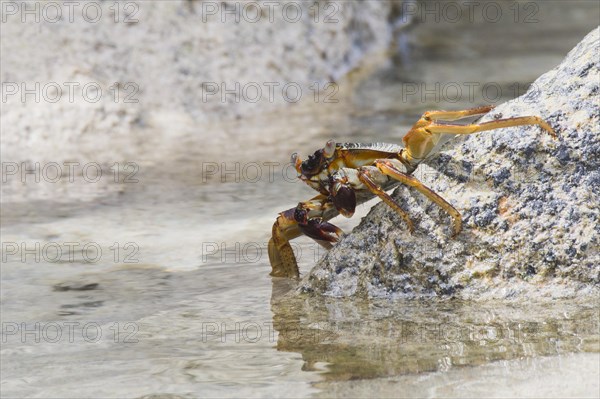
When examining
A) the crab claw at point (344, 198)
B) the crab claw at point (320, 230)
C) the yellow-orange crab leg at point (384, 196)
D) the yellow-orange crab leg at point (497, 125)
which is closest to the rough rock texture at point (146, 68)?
the crab claw at point (320, 230)

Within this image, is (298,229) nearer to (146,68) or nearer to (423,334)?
(423,334)

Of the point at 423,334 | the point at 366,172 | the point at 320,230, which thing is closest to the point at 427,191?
the point at 366,172

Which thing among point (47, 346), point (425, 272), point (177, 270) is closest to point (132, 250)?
point (177, 270)

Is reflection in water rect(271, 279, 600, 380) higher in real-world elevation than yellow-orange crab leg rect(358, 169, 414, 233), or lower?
→ lower

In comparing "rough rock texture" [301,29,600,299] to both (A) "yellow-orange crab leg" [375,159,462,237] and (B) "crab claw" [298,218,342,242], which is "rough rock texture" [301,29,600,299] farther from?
(B) "crab claw" [298,218,342,242]

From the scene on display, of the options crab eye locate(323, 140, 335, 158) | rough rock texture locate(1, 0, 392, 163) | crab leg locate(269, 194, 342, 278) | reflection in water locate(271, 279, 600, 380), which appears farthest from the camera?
rough rock texture locate(1, 0, 392, 163)

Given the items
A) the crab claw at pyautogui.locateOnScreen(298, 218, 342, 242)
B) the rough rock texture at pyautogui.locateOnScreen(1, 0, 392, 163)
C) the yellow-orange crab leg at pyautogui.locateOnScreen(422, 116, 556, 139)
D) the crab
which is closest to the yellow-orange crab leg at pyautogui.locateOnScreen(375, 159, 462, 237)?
the crab

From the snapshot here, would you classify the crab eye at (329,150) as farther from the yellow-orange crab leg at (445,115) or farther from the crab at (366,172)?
the yellow-orange crab leg at (445,115)
